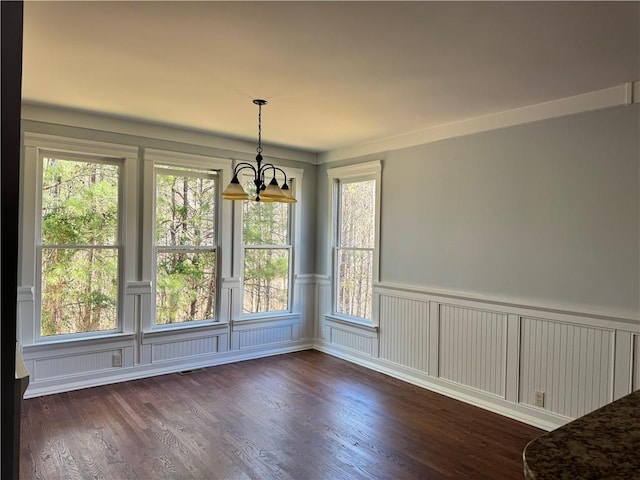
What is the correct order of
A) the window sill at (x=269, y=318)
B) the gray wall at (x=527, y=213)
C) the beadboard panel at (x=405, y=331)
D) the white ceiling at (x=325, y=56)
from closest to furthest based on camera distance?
the white ceiling at (x=325, y=56)
the gray wall at (x=527, y=213)
the beadboard panel at (x=405, y=331)
the window sill at (x=269, y=318)

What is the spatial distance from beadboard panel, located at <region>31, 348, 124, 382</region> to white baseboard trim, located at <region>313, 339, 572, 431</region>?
103 inches

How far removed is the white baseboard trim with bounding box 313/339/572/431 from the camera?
11.6 feet

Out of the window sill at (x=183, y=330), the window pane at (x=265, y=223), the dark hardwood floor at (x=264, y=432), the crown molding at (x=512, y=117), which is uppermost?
the crown molding at (x=512, y=117)

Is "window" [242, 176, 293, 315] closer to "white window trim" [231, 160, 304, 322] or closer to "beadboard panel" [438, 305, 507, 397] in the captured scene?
"white window trim" [231, 160, 304, 322]

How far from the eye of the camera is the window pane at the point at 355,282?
208 inches

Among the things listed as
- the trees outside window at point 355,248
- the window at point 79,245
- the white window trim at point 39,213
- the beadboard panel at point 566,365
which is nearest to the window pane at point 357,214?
the trees outside window at point 355,248

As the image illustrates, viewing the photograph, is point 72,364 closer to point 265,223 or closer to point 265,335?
point 265,335

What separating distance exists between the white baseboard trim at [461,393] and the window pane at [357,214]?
137cm

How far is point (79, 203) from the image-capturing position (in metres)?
4.28

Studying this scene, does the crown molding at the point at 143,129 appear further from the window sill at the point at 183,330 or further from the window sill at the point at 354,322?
the window sill at the point at 354,322

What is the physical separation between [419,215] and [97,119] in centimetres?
337

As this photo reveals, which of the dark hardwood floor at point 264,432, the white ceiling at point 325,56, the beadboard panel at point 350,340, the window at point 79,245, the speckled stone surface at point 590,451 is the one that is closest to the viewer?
the speckled stone surface at point 590,451

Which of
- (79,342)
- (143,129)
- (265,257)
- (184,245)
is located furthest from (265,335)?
(143,129)

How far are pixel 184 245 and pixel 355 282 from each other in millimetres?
2089
